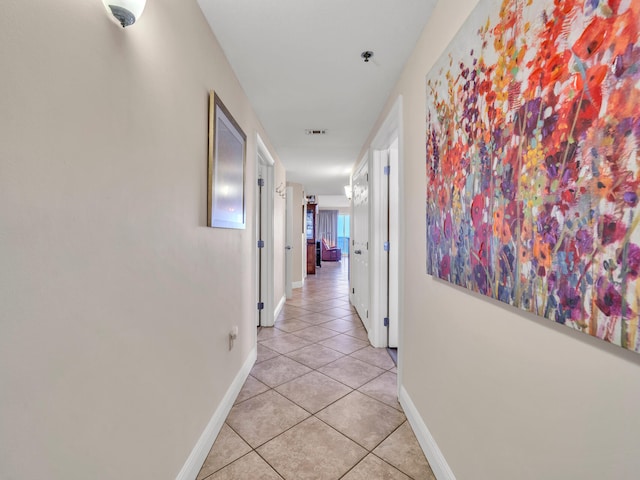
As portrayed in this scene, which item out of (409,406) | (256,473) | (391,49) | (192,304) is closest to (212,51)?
(391,49)

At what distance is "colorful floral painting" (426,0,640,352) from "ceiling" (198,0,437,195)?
1.98 ft

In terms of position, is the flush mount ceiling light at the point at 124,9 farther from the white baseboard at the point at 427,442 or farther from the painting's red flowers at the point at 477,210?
the white baseboard at the point at 427,442

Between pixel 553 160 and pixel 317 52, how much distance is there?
5.10 feet

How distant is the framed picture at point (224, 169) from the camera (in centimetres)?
162

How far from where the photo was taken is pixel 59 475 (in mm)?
686

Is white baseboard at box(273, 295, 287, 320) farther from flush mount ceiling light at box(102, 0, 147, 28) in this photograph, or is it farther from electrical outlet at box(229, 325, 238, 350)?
flush mount ceiling light at box(102, 0, 147, 28)

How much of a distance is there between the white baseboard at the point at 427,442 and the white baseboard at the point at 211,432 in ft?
3.59

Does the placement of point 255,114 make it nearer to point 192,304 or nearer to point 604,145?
point 192,304

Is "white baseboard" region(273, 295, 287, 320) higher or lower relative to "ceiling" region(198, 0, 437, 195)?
lower

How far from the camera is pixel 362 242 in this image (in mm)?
3832

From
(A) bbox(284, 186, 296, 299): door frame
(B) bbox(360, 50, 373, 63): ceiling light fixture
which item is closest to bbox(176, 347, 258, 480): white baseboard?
(B) bbox(360, 50, 373, 63): ceiling light fixture

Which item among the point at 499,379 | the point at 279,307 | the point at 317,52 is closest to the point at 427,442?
the point at 499,379

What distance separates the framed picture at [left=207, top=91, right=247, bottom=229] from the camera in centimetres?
162

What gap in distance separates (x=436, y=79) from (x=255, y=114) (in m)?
1.80
